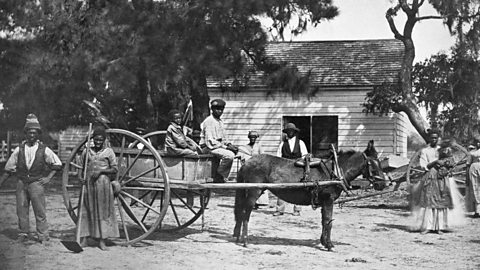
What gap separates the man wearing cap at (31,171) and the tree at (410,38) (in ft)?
34.1

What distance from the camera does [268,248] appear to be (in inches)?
342

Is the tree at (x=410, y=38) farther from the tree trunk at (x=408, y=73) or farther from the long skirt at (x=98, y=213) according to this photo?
the long skirt at (x=98, y=213)

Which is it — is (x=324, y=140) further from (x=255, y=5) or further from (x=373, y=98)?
(x=255, y=5)

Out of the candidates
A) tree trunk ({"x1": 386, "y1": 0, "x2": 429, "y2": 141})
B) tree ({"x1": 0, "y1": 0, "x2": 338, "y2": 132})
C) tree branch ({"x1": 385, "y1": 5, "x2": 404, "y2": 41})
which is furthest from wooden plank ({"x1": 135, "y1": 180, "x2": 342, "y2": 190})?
tree branch ({"x1": 385, "y1": 5, "x2": 404, "y2": 41})

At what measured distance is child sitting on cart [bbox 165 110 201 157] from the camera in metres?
8.70

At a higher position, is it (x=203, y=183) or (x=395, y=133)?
(x=395, y=133)

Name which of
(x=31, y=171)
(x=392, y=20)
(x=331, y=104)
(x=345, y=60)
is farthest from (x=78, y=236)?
(x=345, y=60)

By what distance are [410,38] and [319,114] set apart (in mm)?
4717

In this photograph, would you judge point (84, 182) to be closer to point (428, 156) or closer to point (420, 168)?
point (428, 156)

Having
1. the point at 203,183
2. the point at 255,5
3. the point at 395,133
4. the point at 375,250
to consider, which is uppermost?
the point at 255,5

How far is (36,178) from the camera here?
852 centimetres

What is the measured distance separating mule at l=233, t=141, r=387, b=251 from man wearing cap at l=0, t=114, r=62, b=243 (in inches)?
110

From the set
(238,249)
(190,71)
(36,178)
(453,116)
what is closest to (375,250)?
(238,249)

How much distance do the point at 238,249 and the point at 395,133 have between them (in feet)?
40.7
